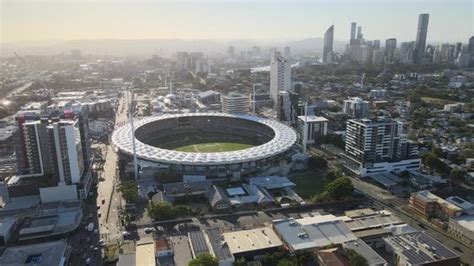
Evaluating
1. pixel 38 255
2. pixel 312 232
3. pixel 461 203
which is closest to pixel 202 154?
pixel 312 232

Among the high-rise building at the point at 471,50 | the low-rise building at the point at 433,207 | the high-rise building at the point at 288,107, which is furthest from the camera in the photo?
the high-rise building at the point at 471,50

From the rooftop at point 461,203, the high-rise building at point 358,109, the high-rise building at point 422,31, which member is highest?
the high-rise building at point 422,31

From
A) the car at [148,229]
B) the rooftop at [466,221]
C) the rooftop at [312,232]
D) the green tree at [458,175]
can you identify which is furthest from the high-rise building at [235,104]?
the rooftop at [466,221]

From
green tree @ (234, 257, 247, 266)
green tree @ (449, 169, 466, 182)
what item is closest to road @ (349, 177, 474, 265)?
green tree @ (449, 169, 466, 182)

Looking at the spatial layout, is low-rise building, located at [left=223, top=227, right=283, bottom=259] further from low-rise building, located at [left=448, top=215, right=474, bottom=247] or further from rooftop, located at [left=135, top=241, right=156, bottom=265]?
low-rise building, located at [left=448, top=215, right=474, bottom=247]

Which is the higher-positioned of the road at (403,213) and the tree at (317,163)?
the tree at (317,163)

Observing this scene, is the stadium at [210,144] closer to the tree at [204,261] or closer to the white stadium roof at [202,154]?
the white stadium roof at [202,154]
